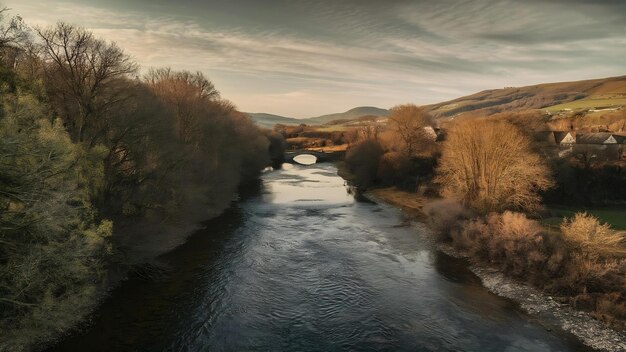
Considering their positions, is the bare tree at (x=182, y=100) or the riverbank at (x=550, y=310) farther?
the bare tree at (x=182, y=100)

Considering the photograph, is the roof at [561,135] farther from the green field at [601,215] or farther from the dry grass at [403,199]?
the dry grass at [403,199]

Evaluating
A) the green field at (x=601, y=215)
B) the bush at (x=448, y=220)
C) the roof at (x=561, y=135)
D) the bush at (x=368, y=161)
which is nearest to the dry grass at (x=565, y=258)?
the bush at (x=448, y=220)

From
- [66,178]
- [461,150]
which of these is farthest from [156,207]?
[461,150]

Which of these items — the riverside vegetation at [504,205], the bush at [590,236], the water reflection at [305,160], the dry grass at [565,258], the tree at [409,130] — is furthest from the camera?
the water reflection at [305,160]

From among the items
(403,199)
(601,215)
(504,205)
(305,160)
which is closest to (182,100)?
(403,199)

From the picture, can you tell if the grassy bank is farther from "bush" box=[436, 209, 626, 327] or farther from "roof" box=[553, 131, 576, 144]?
"roof" box=[553, 131, 576, 144]

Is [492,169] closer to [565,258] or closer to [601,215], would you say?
[601,215]

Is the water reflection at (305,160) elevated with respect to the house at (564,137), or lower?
lower

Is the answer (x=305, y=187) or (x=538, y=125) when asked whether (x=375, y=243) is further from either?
(x=538, y=125)
